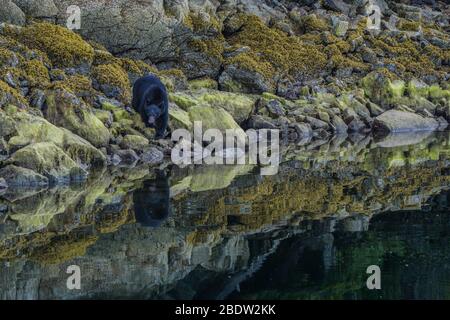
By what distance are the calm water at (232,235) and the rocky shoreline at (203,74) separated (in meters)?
2.44

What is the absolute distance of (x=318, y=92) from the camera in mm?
34406

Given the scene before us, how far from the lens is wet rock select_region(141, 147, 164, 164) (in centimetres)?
2185

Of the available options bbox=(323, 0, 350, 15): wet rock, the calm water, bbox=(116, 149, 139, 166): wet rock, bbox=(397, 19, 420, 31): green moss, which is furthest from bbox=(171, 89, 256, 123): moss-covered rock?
bbox=(397, 19, 420, 31): green moss

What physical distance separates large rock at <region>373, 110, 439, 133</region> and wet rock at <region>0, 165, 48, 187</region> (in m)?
19.4

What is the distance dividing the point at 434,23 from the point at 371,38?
8.36 metres

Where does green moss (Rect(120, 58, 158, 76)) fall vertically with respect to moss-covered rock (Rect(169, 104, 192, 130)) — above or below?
above

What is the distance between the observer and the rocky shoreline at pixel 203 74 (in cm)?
2086

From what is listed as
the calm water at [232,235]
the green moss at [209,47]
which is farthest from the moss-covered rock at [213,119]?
the green moss at [209,47]

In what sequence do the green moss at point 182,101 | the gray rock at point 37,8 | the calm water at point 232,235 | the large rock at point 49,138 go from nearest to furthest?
the calm water at point 232,235 → the large rock at point 49,138 → the green moss at point 182,101 → the gray rock at point 37,8

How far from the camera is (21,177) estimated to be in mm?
16781

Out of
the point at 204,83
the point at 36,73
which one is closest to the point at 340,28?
the point at 204,83

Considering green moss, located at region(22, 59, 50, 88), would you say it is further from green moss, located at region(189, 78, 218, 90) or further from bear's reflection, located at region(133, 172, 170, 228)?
green moss, located at region(189, 78, 218, 90)

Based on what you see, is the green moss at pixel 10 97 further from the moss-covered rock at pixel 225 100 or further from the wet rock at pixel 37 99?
the moss-covered rock at pixel 225 100
